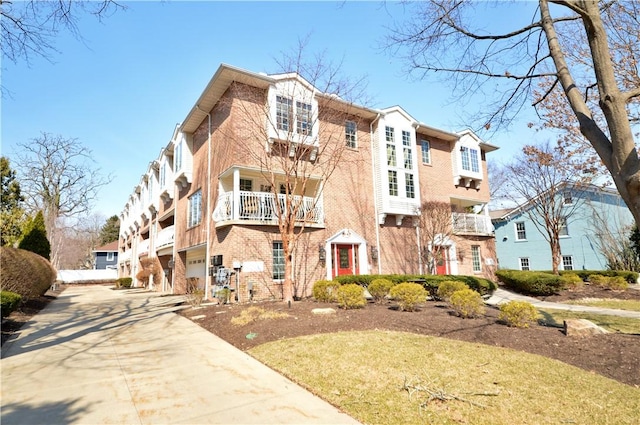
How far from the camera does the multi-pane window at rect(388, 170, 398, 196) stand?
17.4 m

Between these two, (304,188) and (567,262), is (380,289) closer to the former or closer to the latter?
(304,188)

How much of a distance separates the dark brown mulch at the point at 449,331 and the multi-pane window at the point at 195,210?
286 inches

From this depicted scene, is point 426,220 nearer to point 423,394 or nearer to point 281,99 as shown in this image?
point 281,99

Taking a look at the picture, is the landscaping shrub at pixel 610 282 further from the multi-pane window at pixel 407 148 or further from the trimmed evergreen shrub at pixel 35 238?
the trimmed evergreen shrub at pixel 35 238

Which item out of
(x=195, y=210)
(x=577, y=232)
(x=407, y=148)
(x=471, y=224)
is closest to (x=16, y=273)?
(x=195, y=210)

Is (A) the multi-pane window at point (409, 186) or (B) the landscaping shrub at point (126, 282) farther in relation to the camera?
(B) the landscaping shrub at point (126, 282)

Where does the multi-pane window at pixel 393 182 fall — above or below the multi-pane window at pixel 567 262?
above

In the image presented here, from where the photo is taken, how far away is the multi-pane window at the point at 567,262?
25250mm

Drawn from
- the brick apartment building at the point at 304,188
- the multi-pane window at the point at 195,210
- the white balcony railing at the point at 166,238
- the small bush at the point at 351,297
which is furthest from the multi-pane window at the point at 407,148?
the white balcony railing at the point at 166,238

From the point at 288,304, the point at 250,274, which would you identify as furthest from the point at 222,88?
the point at 288,304

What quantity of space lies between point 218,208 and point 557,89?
42.3 ft

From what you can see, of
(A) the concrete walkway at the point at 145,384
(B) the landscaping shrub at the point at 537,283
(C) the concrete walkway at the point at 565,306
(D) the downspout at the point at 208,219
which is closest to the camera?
(A) the concrete walkway at the point at 145,384

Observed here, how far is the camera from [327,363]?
17.6 feet

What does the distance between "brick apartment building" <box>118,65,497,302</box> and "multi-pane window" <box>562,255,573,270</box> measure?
8.36 metres
